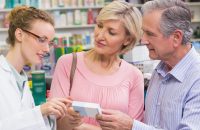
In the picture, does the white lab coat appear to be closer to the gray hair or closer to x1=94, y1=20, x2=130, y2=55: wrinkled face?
x1=94, y1=20, x2=130, y2=55: wrinkled face

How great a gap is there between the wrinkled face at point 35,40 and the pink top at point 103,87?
→ 237mm

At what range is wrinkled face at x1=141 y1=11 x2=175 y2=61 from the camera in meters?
1.68

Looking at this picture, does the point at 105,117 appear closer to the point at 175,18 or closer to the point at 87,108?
the point at 87,108

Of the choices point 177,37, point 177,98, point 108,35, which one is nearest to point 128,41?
point 108,35

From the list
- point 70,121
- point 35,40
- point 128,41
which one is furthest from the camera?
point 128,41

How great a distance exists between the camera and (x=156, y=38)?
1704 millimetres

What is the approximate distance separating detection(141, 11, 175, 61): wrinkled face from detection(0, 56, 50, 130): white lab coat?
648mm

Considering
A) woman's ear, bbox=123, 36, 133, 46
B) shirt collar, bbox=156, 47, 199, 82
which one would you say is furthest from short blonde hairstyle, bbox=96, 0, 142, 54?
shirt collar, bbox=156, 47, 199, 82

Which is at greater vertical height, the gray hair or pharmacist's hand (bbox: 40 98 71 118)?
the gray hair

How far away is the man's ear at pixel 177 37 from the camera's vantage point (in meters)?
1.66

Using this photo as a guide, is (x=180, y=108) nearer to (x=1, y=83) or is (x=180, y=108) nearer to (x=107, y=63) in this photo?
(x=107, y=63)

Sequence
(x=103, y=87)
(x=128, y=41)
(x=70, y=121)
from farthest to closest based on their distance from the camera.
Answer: (x=128, y=41), (x=103, y=87), (x=70, y=121)

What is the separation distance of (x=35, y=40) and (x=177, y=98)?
2.49ft

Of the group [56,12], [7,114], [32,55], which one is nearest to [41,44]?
[32,55]
